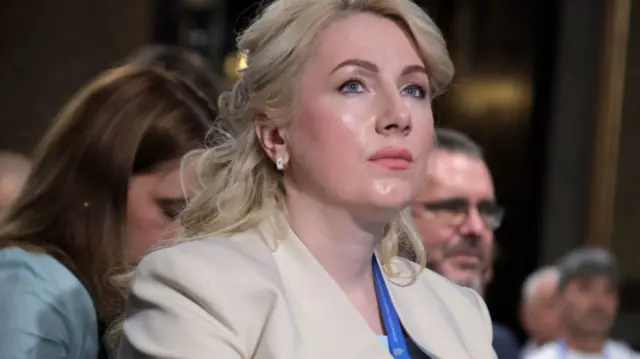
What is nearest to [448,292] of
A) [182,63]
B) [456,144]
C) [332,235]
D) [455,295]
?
[455,295]

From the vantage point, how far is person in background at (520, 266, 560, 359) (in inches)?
138

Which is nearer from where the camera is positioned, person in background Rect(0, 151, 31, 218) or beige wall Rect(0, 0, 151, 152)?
person in background Rect(0, 151, 31, 218)

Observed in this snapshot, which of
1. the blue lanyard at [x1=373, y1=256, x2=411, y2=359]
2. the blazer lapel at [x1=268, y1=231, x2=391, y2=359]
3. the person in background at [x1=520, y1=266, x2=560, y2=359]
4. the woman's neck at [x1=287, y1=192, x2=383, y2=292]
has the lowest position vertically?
the person in background at [x1=520, y1=266, x2=560, y2=359]

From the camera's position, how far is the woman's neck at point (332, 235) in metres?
1.38

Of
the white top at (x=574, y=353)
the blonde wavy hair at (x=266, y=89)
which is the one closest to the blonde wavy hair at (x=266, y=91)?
the blonde wavy hair at (x=266, y=89)

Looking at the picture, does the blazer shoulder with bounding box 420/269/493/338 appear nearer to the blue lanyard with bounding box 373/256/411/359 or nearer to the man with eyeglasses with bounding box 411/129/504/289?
the blue lanyard with bounding box 373/256/411/359

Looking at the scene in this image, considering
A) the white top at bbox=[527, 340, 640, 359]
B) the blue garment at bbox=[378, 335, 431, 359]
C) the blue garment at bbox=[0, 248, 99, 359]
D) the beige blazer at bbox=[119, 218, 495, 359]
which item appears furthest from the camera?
the white top at bbox=[527, 340, 640, 359]

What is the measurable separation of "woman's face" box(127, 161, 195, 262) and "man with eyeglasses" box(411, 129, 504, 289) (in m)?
0.55

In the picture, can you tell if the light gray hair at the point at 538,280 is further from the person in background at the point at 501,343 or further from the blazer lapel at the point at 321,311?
the blazer lapel at the point at 321,311

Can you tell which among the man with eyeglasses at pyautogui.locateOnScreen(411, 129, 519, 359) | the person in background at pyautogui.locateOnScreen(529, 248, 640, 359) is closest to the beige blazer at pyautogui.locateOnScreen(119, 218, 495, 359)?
the man with eyeglasses at pyautogui.locateOnScreen(411, 129, 519, 359)

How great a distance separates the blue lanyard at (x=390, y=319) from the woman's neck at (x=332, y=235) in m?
0.07

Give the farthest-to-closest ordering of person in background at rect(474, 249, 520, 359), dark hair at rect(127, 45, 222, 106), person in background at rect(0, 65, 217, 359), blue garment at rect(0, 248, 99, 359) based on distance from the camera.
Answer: dark hair at rect(127, 45, 222, 106), person in background at rect(474, 249, 520, 359), person in background at rect(0, 65, 217, 359), blue garment at rect(0, 248, 99, 359)

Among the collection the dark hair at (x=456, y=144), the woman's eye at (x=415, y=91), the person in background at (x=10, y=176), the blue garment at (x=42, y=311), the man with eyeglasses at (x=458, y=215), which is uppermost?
the woman's eye at (x=415, y=91)

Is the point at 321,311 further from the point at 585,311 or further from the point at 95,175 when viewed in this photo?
the point at 585,311
